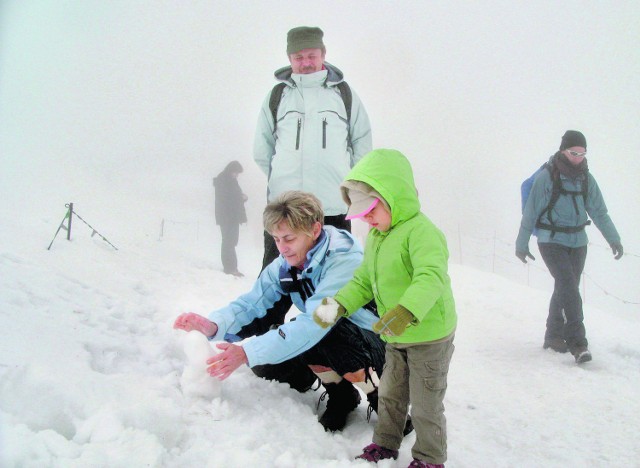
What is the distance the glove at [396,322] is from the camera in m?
1.59

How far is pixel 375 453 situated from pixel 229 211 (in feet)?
25.2

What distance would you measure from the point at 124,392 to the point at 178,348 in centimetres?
83

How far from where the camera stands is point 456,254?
30.8m

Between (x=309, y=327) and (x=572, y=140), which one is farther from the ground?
(x=572, y=140)

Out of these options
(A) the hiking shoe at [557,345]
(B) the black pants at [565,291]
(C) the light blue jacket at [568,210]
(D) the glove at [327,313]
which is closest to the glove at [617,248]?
(C) the light blue jacket at [568,210]

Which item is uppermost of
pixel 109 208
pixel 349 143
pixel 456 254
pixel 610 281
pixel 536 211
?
pixel 349 143

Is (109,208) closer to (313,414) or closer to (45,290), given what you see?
(45,290)

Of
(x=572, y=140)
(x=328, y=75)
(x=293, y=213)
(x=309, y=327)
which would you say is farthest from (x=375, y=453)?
(x=572, y=140)

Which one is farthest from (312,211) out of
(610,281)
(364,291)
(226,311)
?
(610,281)

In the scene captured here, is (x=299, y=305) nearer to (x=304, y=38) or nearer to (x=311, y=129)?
(x=311, y=129)

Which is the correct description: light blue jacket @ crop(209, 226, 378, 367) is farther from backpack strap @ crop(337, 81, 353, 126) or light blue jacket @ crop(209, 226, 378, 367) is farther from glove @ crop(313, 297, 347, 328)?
backpack strap @ crop(337, 81, 353, 126)

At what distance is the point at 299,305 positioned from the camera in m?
2.56

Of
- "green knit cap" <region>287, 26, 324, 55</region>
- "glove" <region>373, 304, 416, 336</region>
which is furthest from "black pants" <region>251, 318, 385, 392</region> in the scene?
"green knit cap" <region>287, 26, 324, 55</region>

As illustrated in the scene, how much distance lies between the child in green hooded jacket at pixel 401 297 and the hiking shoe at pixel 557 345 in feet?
9.58
